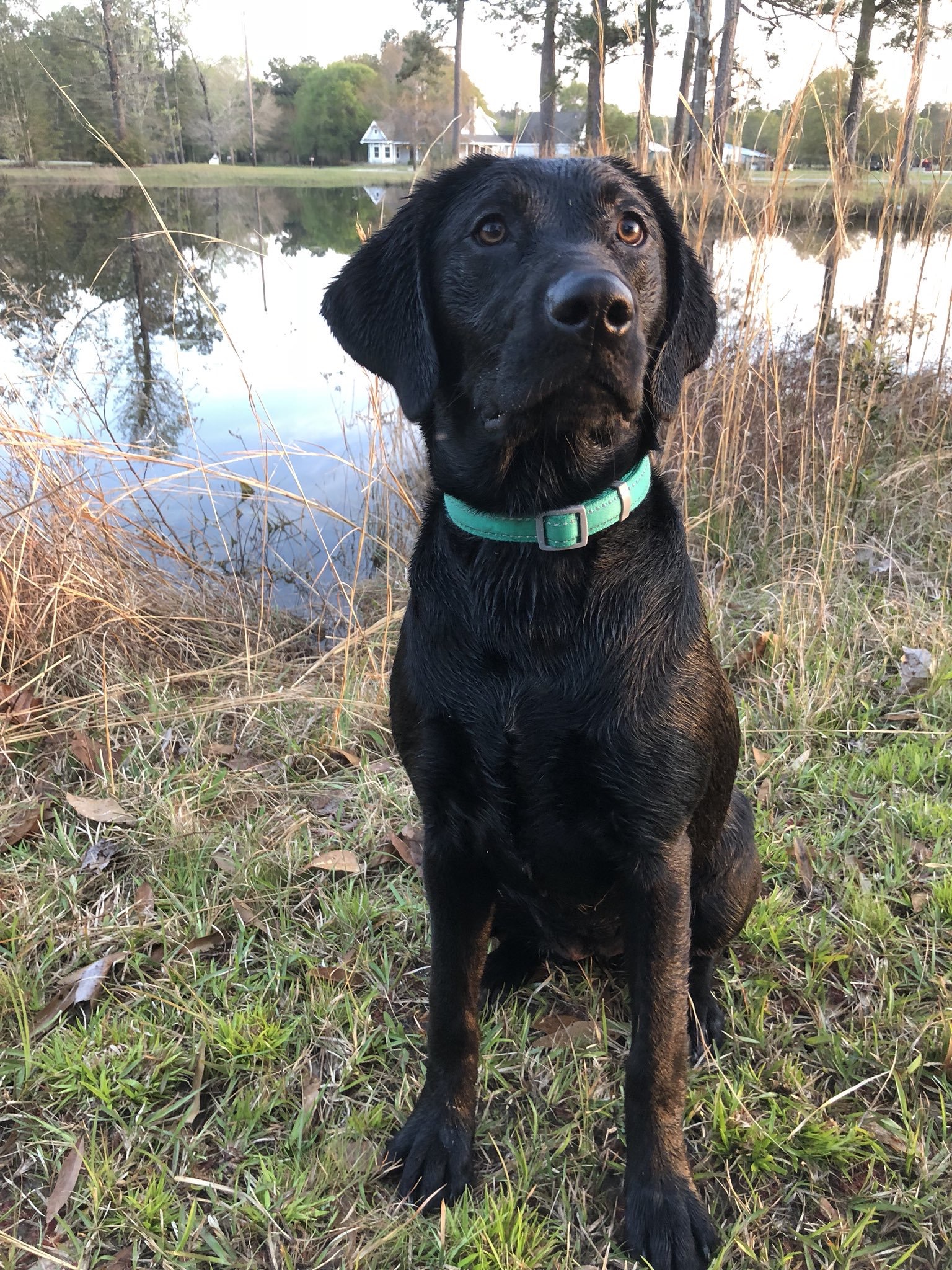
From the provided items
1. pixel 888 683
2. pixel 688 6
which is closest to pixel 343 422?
pixel 888 683

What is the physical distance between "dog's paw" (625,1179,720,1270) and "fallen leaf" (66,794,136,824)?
1788mm

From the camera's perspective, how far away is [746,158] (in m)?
3.91

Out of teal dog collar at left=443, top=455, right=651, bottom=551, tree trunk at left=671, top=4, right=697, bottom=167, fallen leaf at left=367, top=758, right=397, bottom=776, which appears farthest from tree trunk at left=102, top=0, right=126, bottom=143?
teal dog collar at left=443, top=455, right=651, bottom=551

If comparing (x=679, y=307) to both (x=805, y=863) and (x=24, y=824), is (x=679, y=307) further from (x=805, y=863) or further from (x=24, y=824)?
(x=24, y=824)

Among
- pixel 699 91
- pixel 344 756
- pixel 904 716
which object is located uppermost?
pixel 699 91

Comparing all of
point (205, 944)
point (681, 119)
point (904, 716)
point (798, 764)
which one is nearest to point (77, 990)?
point (205, 944)

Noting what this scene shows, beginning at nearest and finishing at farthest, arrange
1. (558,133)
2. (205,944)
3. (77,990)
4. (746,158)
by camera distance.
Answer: (77,990) < (205,944) < (746,158) < (558,133)

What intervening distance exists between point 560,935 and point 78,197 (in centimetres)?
2095

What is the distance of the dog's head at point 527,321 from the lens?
4.35 ft

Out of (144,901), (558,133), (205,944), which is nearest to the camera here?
(205,944)

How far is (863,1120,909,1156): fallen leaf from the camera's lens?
157 cm

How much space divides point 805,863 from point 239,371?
3539mm

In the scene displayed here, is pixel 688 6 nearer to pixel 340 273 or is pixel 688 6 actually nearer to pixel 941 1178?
pixel 340 273

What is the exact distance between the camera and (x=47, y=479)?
130 inches
